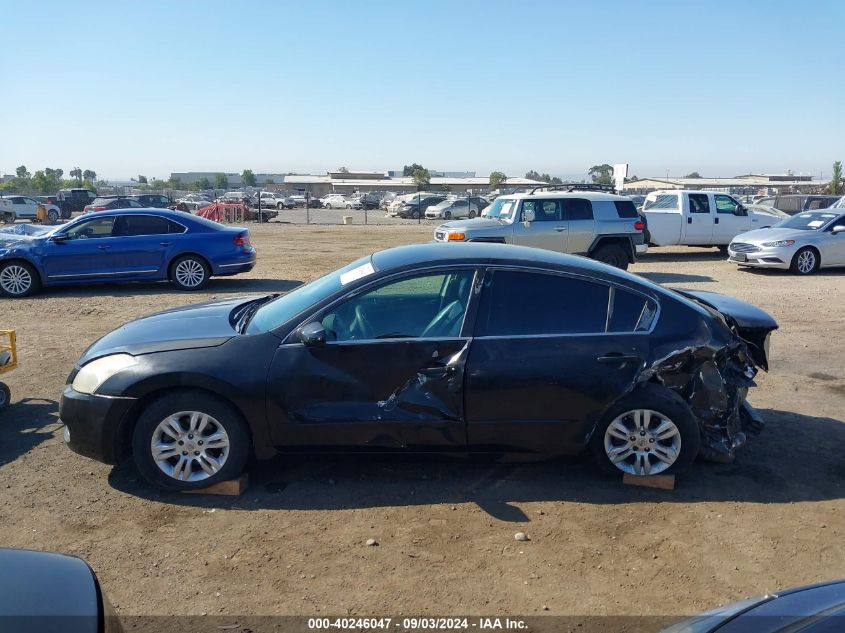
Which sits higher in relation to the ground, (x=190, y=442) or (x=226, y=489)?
(x=190, y=442)

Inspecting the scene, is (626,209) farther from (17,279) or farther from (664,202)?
(17,279)

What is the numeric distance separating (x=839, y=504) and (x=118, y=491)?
4.62m

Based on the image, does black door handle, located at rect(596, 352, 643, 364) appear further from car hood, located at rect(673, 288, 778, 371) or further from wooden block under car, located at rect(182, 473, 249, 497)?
wooden block under car, located at rect(182, 473, 249, 497)

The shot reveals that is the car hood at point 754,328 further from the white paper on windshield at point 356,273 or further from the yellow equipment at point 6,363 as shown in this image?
the yellow equipment at point 6,363

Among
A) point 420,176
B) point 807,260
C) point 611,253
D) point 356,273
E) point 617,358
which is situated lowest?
point 807,260

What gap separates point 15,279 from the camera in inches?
518

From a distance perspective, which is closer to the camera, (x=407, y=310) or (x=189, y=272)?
(x=407, y=310)

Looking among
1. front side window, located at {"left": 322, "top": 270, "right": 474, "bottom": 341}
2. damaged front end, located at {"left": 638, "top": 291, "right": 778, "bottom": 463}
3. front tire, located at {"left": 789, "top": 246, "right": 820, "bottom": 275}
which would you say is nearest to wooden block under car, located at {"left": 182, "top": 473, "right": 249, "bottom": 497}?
front side window, located at {"left": 322, "top": 270, "right": 474, "bottom": 341}

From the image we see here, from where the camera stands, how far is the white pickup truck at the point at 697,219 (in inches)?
755

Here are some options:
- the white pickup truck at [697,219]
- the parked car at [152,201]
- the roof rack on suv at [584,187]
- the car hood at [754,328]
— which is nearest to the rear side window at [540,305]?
the car hood at [754,328]

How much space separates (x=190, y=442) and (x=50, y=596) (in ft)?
8.23

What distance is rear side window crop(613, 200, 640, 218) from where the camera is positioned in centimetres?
1545

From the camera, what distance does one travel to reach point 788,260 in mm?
16031

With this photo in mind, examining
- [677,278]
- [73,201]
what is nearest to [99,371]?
[677,278]
